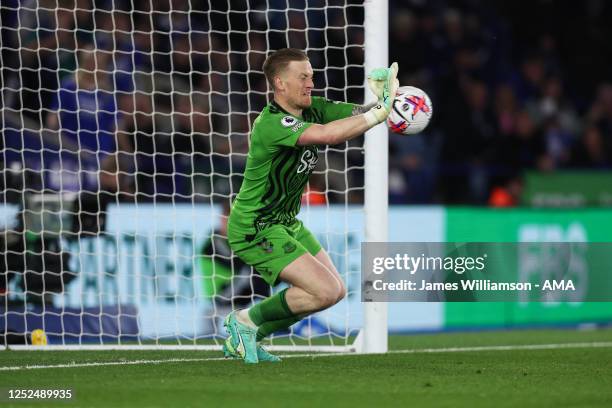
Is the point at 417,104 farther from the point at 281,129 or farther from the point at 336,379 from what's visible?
the point at 336,379

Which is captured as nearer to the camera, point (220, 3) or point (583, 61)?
point (220, 3)

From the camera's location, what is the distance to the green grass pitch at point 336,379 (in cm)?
549

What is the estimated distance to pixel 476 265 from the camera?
1180 centimetres

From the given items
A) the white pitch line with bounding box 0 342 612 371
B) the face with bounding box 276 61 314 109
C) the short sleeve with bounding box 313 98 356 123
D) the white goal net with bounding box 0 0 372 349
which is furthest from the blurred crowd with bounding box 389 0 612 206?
the face with bounding box 276 61 314 109

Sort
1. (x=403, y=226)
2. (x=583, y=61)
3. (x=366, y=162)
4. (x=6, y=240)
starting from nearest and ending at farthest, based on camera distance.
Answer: (x=366, y=162), (x=6, y=240), (x=403, y=226), (x=583, y=61)

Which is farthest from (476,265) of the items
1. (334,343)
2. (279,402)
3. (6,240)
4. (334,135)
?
(279,402)

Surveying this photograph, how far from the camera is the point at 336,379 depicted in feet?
20.7

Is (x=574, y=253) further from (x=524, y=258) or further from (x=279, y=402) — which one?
(x=279, y=402)

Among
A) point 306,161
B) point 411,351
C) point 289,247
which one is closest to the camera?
point 289,247

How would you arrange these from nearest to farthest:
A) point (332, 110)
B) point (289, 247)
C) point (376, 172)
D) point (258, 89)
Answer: point (289, 247), point (332, 110), point (376, 172), point (258, 89)

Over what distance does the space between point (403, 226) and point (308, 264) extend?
4.64m

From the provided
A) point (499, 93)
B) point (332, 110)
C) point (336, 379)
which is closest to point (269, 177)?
point (332, 110)

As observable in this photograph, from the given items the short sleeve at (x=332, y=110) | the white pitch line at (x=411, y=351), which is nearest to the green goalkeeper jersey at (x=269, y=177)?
the short sleeve at (x=332, y=110)

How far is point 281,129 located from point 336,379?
1.49 meters
